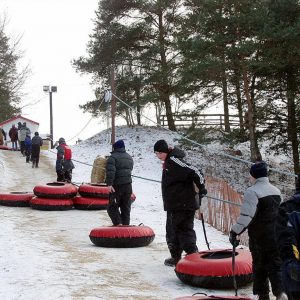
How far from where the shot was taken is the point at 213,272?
19.3 ft

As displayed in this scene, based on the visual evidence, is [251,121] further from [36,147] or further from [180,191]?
[180,191]

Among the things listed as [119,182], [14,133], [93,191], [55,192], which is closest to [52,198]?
[55,192]

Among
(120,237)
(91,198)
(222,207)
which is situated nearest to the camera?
(120,237)

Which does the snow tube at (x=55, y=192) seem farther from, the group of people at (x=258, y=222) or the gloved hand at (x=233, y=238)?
the gloved hand at (x=233, y=238)

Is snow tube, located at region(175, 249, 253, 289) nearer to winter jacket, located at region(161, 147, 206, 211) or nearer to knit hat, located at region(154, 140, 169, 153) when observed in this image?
winter jacket, located at region(161, 147, 206, 211)

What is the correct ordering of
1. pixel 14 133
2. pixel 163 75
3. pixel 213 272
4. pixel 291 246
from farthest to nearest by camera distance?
pixel 14 133 → pixel 163 75 → pixel 213 272 → pixel 291 246

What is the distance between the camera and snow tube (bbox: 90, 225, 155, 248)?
8312 millimetres

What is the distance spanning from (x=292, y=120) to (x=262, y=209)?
1825cm

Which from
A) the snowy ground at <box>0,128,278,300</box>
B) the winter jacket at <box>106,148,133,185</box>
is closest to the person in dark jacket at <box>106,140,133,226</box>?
the winter jacket at <box>106,148,133,185</box>

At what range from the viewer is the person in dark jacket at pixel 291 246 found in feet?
10.9

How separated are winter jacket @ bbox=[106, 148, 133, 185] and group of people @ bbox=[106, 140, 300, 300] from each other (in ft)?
6.96

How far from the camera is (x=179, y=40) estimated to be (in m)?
24.0

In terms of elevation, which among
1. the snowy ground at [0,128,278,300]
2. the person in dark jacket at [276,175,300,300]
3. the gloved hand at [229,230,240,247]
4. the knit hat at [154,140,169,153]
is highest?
the knit hat at [154,140,169,153]

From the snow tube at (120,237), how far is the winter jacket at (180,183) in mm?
1937
